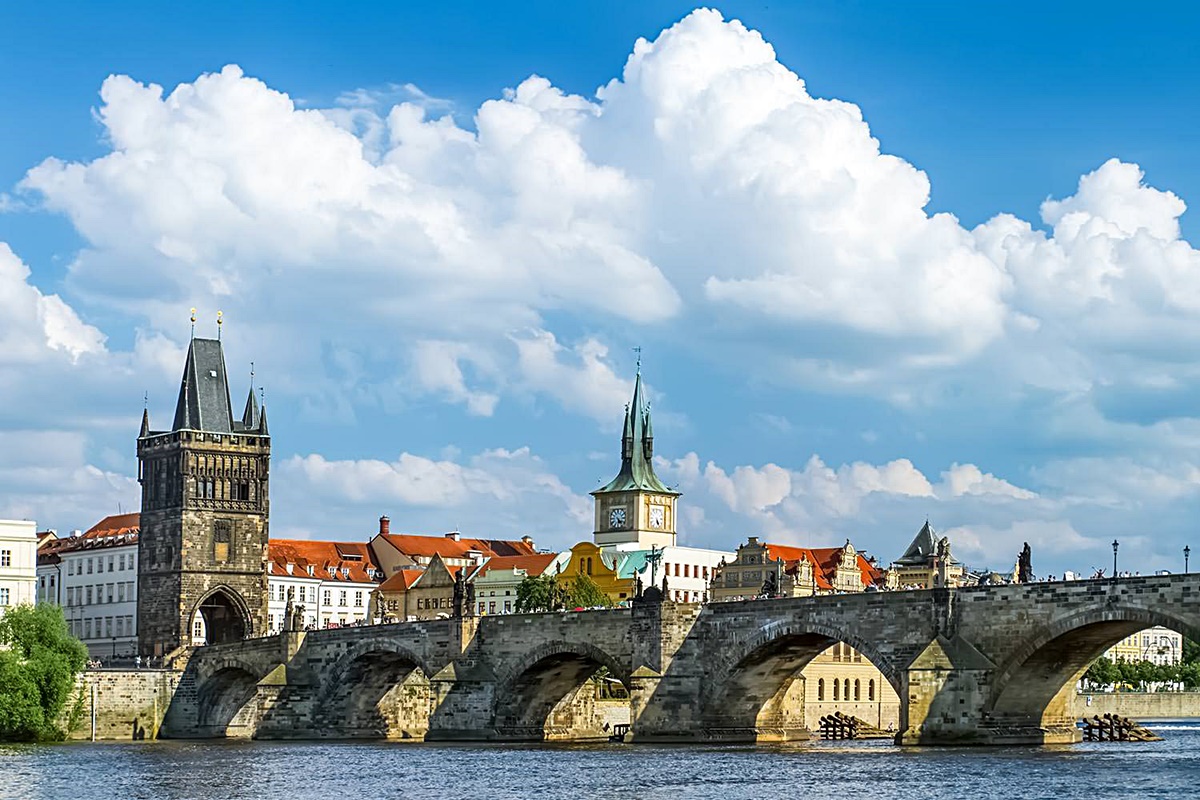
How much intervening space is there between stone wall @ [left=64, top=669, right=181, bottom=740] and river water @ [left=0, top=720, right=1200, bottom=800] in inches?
814

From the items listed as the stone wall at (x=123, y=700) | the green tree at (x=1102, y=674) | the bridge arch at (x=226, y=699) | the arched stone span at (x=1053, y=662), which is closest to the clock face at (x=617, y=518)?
the green tree at (x=1102, y=674)

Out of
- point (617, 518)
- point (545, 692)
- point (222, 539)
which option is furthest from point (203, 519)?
point (617, 518)

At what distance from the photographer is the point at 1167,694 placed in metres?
170

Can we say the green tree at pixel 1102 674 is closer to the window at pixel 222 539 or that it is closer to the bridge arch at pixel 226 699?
the window at pixel 222 539

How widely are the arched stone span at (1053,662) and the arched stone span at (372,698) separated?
39.6 metres

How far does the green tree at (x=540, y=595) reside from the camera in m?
135

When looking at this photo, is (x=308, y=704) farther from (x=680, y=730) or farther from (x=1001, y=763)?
(x=1001, y=763)

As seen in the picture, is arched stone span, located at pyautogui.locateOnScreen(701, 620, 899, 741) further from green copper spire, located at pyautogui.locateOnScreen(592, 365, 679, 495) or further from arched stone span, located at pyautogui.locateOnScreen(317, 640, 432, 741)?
green copper spire, located at pyautogui.locateOnScreen(592, 365, 679, 495)

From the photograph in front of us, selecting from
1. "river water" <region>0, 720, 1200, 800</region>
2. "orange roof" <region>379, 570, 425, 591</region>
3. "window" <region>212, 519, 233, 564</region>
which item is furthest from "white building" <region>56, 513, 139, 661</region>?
"river water" <region>0, 720, 1200, 800</region>

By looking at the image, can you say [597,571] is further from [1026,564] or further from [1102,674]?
[1026,564]

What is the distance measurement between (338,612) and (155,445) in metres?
33.7

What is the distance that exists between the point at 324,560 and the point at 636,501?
26601 mm

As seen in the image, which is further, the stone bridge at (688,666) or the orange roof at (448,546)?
the orange roof at (448,546)

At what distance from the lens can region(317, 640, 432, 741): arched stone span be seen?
352 feet
